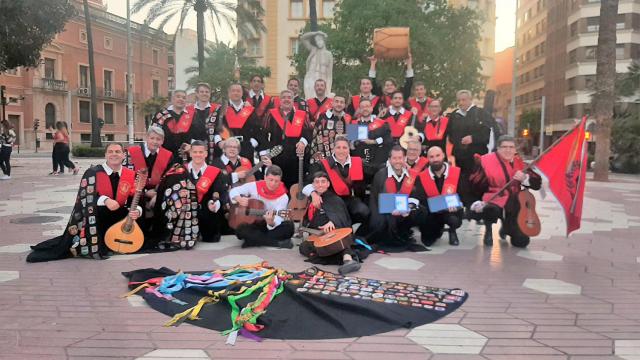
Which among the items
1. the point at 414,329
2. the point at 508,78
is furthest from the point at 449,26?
the point at 508,78

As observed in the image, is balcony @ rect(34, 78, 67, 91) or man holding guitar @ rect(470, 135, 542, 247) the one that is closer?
man holding guitar @ rect(470, 135, 542, 247)

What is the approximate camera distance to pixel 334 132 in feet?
25.2

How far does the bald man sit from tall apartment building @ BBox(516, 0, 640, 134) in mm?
34192

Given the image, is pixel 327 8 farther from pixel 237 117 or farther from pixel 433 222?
pixel 433 222

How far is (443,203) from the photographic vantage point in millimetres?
6070

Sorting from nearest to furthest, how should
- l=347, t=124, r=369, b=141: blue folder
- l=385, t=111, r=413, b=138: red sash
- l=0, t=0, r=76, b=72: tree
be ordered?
1. l=347, t=124, r=369, b=141: blue folder
2. l=385, t=111, r=413, b=138: red sash
3. l=0, t=0, r=76, b=72: tree

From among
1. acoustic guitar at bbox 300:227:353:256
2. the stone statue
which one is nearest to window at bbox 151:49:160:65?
the stone statue

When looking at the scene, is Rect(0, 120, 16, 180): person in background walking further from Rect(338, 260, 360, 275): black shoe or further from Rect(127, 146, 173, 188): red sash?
Rect(338, 260, 360, 275): black shoe

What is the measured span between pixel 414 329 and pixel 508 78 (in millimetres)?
55727

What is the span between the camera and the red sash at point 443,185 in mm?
6172

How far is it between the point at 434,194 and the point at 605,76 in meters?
11.3

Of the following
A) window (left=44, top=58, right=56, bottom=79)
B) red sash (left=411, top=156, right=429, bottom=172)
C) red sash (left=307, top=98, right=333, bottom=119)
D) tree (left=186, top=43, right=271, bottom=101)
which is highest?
window (left=44, top=58, right=56, bottom=79)

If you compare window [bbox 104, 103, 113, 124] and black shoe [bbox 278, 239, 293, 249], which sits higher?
window [bbox 104, 103, 113, 124]

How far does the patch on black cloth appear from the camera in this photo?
359cm
